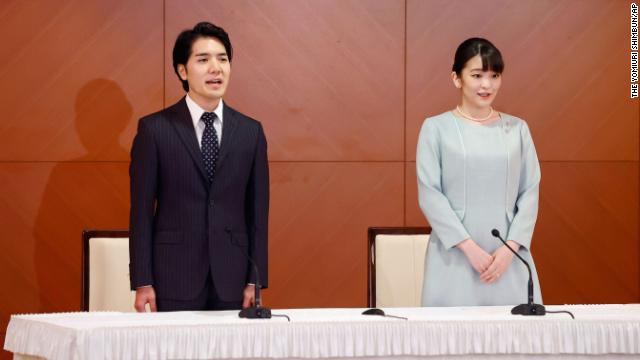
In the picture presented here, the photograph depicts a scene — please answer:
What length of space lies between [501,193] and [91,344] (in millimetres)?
1549

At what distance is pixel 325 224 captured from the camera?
4.80 m

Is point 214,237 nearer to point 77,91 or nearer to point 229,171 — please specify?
point 229,171

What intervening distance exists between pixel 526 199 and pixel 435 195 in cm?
33

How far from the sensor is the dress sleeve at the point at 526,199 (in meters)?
3.21

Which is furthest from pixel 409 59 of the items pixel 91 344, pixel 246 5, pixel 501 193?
pixel 91 344

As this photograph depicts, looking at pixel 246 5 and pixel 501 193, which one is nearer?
pixel 501 193

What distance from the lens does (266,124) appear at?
4711 millimetres

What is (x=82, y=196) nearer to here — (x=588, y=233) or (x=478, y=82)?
(x=478, y=82)

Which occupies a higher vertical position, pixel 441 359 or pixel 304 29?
pixel 304 29

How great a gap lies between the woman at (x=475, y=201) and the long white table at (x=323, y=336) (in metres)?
0.52

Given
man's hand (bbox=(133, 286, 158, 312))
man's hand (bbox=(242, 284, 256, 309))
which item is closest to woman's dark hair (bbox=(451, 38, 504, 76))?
man's hand (bbox=(242, 284, 256, 309))

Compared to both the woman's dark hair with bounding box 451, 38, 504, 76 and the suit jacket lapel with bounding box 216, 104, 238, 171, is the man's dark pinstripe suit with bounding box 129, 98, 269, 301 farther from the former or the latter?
the woman's dark hair with bounding box 451, 38, 504, 76

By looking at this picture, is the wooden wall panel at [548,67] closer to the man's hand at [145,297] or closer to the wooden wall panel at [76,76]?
the wooden wall panel at [76,76]

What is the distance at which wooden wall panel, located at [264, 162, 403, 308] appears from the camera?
4.77 m
